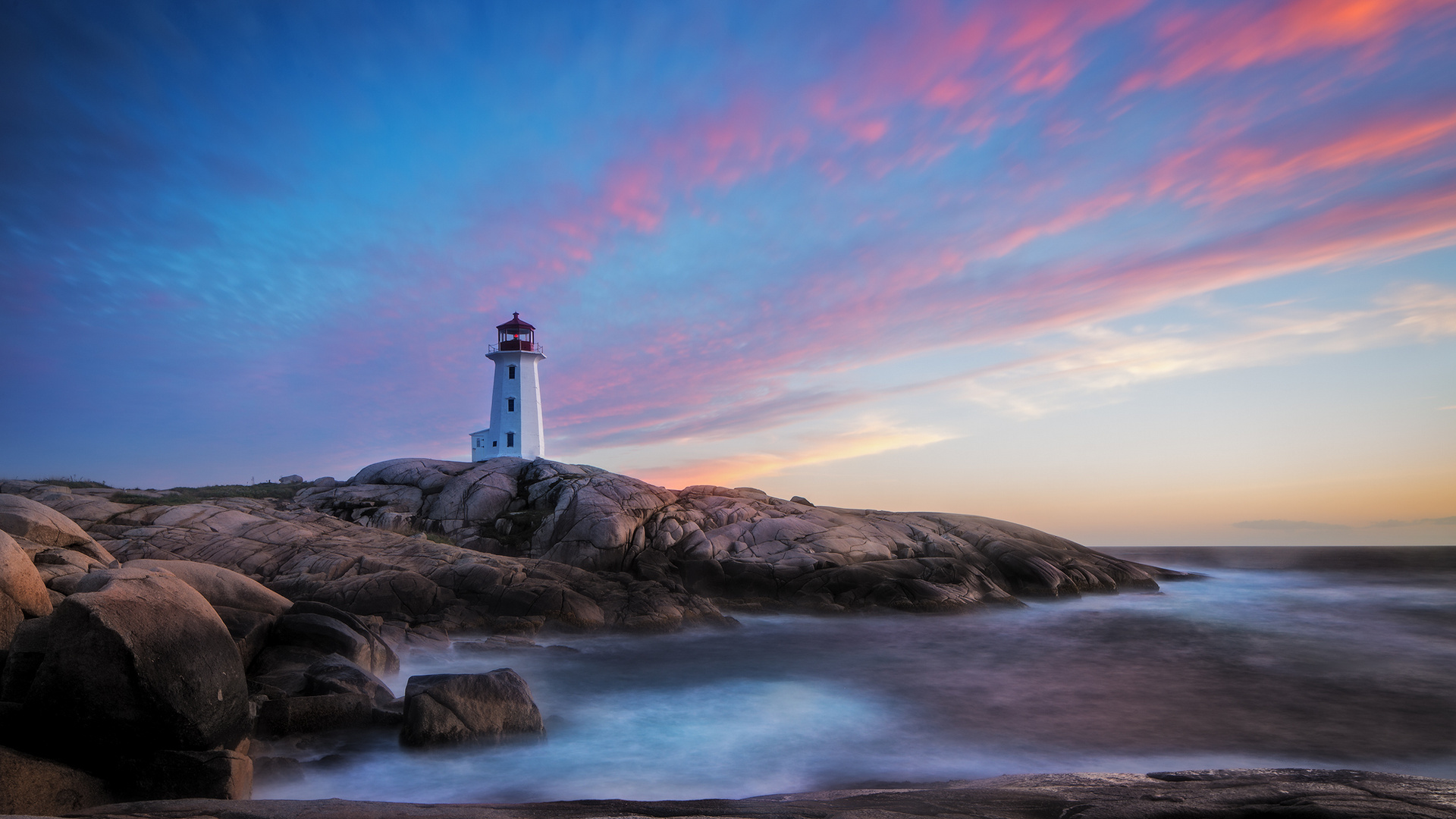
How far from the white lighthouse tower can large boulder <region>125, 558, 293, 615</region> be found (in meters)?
28.3

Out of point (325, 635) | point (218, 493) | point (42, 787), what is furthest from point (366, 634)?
point (218, 493)

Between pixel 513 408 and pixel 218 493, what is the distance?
47.7 ft

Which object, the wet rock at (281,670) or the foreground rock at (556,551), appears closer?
the wet rock at (281,670)

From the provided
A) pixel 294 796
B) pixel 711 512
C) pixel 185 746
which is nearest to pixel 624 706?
pixel 294 796

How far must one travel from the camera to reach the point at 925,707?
41.5 ft

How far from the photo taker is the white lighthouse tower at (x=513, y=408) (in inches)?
1585

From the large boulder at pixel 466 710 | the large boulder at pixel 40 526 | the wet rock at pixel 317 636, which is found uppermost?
the large boulder at pixel 40 526

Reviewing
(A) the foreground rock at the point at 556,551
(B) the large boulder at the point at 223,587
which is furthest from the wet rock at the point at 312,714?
(B) the large boulder at the point at 223,587

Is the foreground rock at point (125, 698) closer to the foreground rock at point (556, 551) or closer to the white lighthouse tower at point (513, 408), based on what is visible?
the foreground rock at point (556, 551)

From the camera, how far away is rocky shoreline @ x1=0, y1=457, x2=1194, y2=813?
252 inches

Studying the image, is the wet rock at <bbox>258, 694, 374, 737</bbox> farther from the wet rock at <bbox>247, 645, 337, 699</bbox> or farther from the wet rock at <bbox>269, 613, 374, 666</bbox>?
the wet rock at <bbox>269, 613, 374, 666</bbox>

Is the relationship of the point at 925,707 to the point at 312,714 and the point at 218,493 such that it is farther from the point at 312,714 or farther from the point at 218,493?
the point at 218,493

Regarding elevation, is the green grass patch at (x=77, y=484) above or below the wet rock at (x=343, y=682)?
above

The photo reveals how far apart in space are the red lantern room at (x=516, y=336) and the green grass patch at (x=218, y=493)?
13.3m
